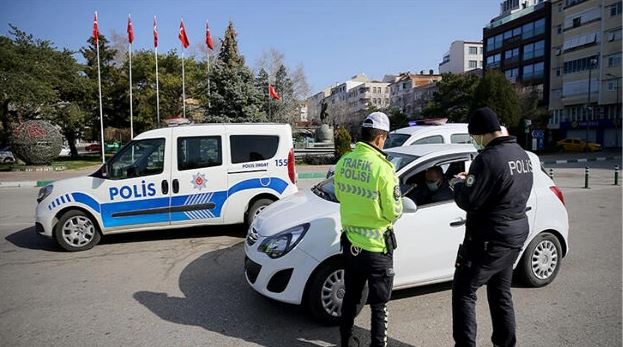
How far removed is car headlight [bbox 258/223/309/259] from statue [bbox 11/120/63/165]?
72.7 ft

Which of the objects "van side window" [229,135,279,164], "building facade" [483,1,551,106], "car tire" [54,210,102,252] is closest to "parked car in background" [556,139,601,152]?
"building facade" [483,1,551,106]

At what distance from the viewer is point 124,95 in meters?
33.2

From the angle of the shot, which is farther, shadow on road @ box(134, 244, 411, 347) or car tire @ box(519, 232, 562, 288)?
car tire @ box(519, 232, 562, 288)

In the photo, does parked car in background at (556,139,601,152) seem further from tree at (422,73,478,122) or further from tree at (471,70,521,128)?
tree at (422,73,478,122)

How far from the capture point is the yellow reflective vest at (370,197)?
2920 mm

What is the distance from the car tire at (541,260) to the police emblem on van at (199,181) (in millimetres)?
4799

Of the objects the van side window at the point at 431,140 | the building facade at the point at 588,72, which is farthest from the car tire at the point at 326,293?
the building facade at the point at 588,72

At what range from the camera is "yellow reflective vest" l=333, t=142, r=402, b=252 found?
115 inches

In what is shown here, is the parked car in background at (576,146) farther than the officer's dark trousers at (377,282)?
Yes

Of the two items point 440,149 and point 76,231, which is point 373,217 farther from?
point 76,231

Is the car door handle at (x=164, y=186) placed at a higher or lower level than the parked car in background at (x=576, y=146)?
higher

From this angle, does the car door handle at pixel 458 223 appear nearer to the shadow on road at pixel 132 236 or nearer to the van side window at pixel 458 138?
the shadow on road at pixel 132 236

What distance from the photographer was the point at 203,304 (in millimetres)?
4359

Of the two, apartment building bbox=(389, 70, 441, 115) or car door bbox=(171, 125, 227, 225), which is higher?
apartment building bbox=(389, 70, 441, 115)
